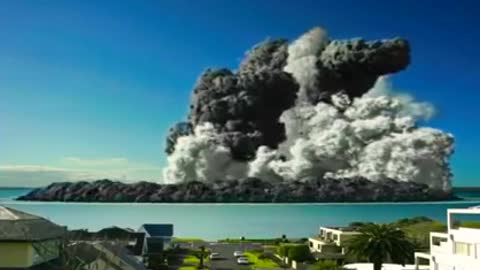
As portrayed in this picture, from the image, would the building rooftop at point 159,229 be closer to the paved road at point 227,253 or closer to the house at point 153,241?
the house at point 153,241

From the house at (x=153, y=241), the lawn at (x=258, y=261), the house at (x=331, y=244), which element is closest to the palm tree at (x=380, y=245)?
the house at (x=331, y=244)

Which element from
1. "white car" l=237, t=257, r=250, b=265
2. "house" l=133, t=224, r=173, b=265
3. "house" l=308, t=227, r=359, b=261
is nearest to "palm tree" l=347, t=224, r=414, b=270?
"house" l=308, t=227, r=359, b=261

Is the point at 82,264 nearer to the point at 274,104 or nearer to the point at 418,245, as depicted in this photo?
the point at 418,245

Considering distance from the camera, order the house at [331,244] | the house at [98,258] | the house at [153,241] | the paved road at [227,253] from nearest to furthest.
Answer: the house at [98,258] → the house at [153,241] → the paved road at [227,253] → the house at [331,244]

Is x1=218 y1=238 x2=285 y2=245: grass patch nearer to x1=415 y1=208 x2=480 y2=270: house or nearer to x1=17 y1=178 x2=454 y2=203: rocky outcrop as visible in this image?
x1=17 y1=178 x2=454 y2=203: rocky outcrop

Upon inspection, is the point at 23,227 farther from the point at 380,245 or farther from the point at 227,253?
the point at 227,253

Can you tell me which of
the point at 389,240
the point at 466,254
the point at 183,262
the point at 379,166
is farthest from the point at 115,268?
the point at 379,166

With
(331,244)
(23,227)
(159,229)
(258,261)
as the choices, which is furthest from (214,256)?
(23,227)

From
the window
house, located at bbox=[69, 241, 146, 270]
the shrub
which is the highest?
the window
